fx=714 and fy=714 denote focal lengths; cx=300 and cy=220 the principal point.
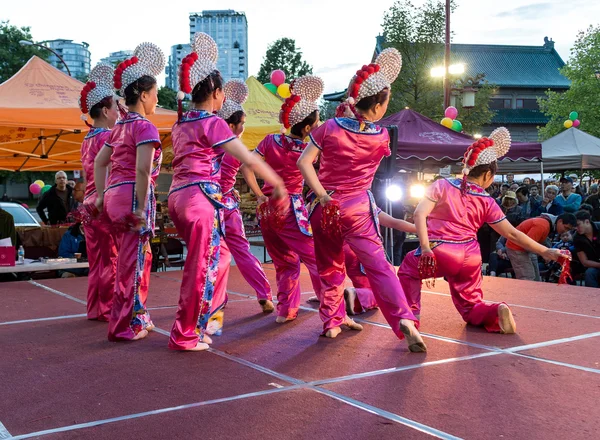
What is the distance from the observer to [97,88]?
19.6ft

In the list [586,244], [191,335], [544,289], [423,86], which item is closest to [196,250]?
[191,335]

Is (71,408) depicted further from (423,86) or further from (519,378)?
(423,86)

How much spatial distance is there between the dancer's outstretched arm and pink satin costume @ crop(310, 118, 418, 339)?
3.54ft

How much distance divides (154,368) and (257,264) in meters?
2.32

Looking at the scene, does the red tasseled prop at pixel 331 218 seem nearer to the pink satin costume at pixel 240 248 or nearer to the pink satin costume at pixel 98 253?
the pink satin costume at pixel 240 248

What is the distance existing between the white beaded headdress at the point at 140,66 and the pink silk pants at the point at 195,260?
919 millimetres

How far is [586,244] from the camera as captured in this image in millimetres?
9133

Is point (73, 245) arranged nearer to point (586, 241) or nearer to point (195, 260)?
point (195, 260)

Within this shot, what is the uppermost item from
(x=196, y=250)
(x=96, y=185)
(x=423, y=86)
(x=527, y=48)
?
(x=527, y=48)

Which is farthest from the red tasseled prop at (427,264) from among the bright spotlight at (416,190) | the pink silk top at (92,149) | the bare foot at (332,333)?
the bright spotlight at (416,190)

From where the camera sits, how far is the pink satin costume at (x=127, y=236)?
5.07 meters

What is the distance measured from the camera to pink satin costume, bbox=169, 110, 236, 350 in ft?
15.2

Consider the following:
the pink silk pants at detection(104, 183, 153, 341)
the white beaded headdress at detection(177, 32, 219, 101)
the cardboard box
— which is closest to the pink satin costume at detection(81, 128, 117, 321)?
the pink silk pants at detection(104, 183, 153, 341)

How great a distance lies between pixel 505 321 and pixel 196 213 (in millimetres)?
2449
